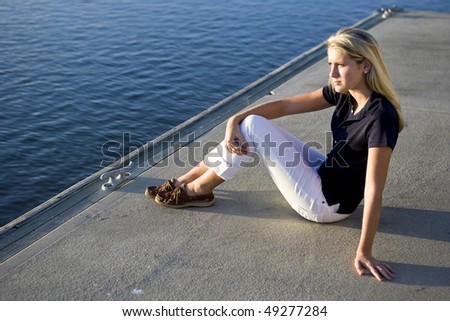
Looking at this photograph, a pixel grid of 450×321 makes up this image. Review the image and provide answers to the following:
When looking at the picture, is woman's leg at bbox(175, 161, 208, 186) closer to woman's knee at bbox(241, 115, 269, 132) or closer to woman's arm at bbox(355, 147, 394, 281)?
woman's knee at bbox(241, 115, 269, 132)

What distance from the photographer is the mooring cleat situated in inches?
175

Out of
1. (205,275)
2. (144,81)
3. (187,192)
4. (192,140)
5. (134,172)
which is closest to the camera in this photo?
(205,275)

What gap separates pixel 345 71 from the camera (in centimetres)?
362

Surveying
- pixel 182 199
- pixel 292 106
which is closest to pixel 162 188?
pixel 182 199

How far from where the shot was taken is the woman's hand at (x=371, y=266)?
3.49 metres

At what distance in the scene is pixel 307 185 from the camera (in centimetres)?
387

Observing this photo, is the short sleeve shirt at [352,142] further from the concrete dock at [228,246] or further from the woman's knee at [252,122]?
the woman's knee at [252,122]

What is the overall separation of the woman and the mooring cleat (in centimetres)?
30

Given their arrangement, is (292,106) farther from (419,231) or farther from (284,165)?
(419,231)

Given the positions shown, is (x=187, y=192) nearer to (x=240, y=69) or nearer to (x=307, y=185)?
(x=307, y=185)

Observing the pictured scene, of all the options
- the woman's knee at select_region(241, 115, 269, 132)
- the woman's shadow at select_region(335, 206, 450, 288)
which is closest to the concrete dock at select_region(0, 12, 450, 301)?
the woman's shadow at select_region(335, 206, 450, 288)
